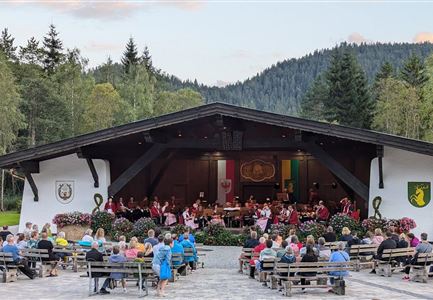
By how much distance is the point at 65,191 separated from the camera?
20.6 m

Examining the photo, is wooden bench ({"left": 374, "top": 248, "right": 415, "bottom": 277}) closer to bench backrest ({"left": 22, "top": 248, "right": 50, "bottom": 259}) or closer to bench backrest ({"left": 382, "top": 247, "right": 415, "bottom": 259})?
bench backrest ({"left": 382, "top": 247, "right": 415, "bottom": 259})

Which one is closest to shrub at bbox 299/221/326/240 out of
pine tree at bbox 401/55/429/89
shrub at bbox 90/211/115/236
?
shrub at bbox 90/211/115/236

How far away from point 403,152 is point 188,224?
7.10 metres

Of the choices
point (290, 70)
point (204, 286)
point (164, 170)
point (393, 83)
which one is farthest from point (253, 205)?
point (290, 70)

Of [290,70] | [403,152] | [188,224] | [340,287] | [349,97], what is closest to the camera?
[340,287]

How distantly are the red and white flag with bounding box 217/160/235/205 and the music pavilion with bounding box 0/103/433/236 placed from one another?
0.04m

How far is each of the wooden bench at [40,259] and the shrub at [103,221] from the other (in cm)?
627

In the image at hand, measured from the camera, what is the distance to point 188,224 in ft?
65.8

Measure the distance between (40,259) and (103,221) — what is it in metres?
6.72

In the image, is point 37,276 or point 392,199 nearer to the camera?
point 37,276

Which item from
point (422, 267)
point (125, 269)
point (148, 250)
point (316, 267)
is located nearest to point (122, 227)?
point (148, 250)

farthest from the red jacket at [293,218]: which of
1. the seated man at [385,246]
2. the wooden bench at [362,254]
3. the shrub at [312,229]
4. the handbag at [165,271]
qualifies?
the handbag at [165,271]

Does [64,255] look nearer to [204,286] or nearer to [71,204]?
[204,286]

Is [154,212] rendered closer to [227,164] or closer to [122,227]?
[122,227]
